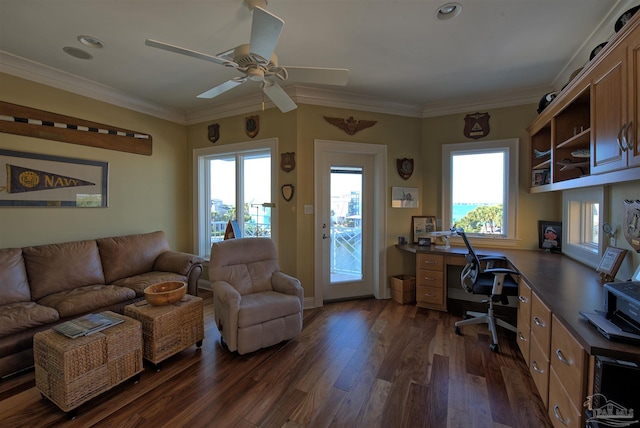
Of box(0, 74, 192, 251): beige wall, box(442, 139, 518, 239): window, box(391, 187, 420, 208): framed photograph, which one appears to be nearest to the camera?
box(0, 74, 192, 251): beige wall

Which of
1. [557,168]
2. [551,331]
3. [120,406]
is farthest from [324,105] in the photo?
[120,406]

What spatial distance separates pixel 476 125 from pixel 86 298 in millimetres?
4687

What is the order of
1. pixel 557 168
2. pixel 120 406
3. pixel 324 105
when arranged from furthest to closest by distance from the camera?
pixel 324 105, pixel 557 168, pixel 120 406

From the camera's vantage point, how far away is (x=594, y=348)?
3.63ft

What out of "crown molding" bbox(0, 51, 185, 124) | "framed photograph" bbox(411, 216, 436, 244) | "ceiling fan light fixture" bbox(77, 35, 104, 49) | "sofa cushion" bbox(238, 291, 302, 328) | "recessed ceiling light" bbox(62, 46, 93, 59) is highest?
"recessed ceiling light" bbox(62, 46, 93, 59)

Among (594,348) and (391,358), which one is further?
(391,358)

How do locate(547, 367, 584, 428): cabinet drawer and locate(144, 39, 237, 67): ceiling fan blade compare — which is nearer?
locate(547, 367, 584, 428): cabinet drawer

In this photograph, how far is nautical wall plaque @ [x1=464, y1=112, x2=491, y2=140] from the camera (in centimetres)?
357

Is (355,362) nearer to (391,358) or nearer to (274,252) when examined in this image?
(391,358)

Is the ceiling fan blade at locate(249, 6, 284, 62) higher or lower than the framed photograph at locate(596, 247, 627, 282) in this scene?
higher

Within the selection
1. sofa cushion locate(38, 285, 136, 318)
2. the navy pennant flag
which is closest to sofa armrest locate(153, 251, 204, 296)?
sofa cushion locate(38, 285, 136, 318)

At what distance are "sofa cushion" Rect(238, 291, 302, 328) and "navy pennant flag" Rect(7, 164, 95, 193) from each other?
2434 millimetres

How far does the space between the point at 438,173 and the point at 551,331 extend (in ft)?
8.51

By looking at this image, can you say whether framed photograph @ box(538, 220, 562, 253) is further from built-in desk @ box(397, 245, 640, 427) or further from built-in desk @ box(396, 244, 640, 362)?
built-in desk @ box(397, 245, 640, 427)
